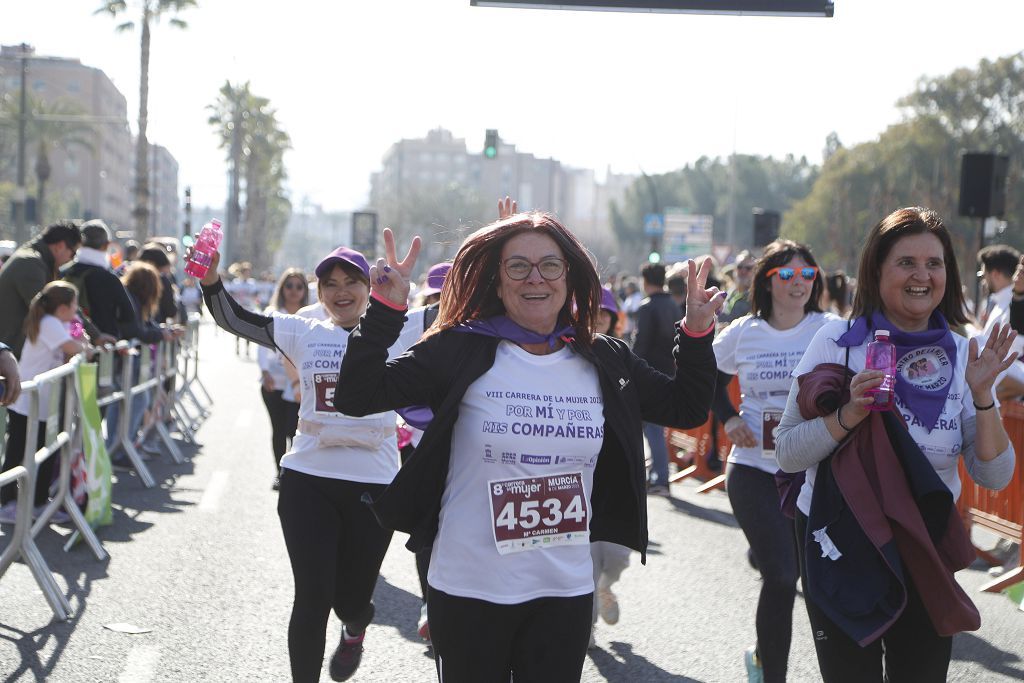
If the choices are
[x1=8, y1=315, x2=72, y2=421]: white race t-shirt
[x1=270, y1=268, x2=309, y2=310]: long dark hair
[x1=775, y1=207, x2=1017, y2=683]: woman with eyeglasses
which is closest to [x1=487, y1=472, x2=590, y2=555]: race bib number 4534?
[x1=775, y1=207, x2=1017, y2=683]: woman with eyeglasses

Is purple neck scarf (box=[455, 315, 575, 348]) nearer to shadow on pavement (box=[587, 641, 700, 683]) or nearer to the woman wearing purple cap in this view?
the woman wearing purple cap

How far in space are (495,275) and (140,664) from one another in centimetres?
307

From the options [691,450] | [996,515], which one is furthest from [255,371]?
[996,515]

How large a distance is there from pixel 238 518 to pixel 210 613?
2.84 metres

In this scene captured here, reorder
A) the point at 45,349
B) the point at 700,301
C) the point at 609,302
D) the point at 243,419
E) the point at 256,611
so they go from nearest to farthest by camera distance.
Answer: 1. the point at 700,301
2. the point at 256,611
3. the point at 609,302
4. the point at 45,349
5. the point at 243,419

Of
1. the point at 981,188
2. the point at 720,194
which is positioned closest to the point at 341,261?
the point at 981,188

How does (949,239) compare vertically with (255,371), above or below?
above

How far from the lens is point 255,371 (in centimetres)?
2512

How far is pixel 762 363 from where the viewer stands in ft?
19.0

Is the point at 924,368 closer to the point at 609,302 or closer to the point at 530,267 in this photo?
the point at 530,267

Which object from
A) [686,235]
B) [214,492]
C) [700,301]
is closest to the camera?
[700,301]

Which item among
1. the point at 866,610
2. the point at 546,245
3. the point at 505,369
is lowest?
the point at 866,610

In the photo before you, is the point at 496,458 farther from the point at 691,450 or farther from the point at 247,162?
the point at 247,162

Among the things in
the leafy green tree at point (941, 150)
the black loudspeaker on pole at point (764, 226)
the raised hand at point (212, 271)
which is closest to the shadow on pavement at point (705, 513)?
the raised hand at point (212, 271)
